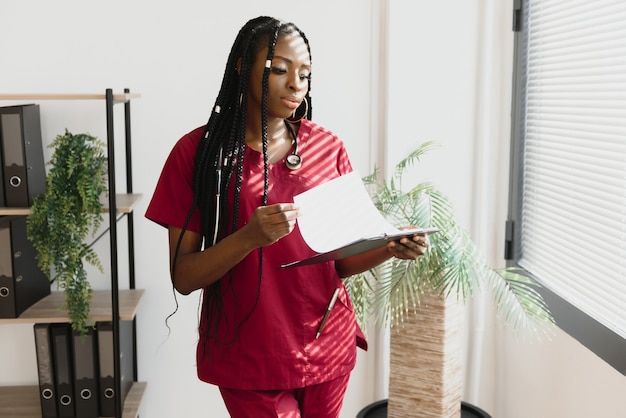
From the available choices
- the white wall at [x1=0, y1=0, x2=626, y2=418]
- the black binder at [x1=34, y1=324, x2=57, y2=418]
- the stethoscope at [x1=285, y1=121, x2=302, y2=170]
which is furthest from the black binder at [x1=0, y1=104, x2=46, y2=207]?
the stethoscope at [x1=285, y1=121, x2=302, y2=170]

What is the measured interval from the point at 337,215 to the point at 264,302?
0.74ft

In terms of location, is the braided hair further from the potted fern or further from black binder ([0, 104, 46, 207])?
black binder ([0, 104, 46, 207])

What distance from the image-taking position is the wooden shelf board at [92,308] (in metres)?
2.31

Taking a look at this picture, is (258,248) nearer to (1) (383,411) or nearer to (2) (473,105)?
(1) (383,411)

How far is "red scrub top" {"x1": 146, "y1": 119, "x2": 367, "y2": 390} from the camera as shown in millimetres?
1523

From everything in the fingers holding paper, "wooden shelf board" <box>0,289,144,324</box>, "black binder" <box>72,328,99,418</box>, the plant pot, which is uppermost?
the fingers holding paper

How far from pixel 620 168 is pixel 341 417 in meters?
1.42

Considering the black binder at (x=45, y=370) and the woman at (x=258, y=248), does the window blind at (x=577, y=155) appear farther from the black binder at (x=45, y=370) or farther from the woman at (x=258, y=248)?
the black binder at (x=45, y=370)

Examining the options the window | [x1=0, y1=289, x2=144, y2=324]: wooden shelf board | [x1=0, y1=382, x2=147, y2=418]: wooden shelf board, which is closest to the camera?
the window

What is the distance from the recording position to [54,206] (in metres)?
2.20

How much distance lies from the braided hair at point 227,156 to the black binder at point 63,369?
1005mm

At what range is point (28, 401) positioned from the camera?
8.28 feet

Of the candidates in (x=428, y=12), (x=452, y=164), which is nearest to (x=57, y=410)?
(x=452, y=164)

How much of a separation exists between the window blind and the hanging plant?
135cm
